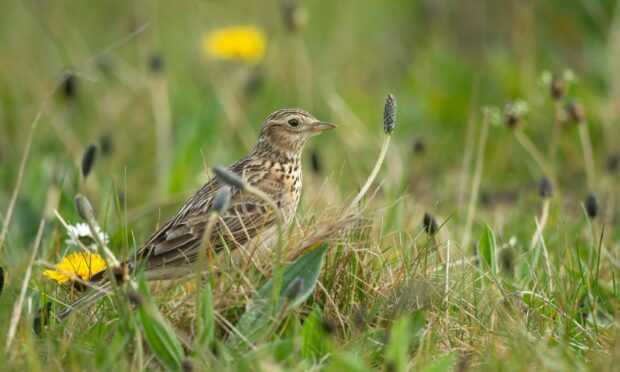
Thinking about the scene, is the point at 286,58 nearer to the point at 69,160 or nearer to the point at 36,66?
the point at 36,66

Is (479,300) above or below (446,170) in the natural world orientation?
above

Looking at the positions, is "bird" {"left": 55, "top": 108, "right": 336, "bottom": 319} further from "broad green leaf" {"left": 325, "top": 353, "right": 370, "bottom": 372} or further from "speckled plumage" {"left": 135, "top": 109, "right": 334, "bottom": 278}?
"broad green leaf" {"left": 325, "top": 353, "right": 370, "bottom": 372}

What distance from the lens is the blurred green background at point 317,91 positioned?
717cm

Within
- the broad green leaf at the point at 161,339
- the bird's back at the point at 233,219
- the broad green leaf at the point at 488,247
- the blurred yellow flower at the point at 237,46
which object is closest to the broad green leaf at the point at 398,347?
the broad green leaf at the point at 161,339

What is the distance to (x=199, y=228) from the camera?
5012 mm

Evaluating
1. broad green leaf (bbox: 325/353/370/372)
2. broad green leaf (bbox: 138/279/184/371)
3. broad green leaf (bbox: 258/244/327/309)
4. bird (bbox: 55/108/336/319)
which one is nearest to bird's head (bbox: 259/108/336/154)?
bird (bbox: 55/108/336/319)

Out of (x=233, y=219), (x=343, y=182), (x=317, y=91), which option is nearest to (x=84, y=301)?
(x=233, y=219)

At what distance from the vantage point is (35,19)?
415 inches

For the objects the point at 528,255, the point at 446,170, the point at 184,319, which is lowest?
the point at 446,170

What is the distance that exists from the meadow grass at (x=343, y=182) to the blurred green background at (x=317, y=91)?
23 mm

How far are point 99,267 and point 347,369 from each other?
5.17 ft

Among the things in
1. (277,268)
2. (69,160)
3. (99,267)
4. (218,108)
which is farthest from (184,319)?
(218,108)

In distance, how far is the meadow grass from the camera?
3.90m

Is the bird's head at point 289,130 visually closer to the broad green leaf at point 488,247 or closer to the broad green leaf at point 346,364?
the broad green leaf at point 488,247
